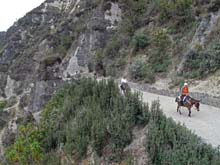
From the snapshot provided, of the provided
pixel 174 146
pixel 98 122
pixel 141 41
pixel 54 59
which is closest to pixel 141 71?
pixel 141 41

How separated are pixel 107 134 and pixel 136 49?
828 inches

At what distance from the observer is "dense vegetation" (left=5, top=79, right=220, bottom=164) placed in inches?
408

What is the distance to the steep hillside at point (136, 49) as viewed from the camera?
25.6 m

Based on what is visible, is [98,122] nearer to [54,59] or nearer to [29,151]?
[29,151]

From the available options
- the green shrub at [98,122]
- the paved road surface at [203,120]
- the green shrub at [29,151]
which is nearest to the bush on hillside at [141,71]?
the paved road surface at [203,120]

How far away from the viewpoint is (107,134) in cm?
1301

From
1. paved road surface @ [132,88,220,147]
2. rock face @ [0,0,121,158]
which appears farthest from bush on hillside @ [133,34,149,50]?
paved road surface @ [132,88,220,147]

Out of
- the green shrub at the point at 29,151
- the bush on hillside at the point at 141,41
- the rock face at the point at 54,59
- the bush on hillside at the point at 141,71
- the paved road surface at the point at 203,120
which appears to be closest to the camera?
the paved road surface at the point at 203,120

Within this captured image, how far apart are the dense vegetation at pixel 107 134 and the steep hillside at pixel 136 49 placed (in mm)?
5867

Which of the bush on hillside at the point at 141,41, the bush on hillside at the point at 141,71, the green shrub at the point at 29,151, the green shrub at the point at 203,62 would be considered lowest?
the green shrub at the point at 29,151

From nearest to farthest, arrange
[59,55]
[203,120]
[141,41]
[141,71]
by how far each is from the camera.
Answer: [203,120] → [141,71] → [141,41] → [59,55]

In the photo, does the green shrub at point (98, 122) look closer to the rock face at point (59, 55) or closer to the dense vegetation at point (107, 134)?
the dense vegetation at point (107, 134)

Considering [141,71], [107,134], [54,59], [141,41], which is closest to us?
[107,134]

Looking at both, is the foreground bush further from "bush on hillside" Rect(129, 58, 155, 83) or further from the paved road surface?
"bush on hillside" Rect(129, 58, 155, 83)
